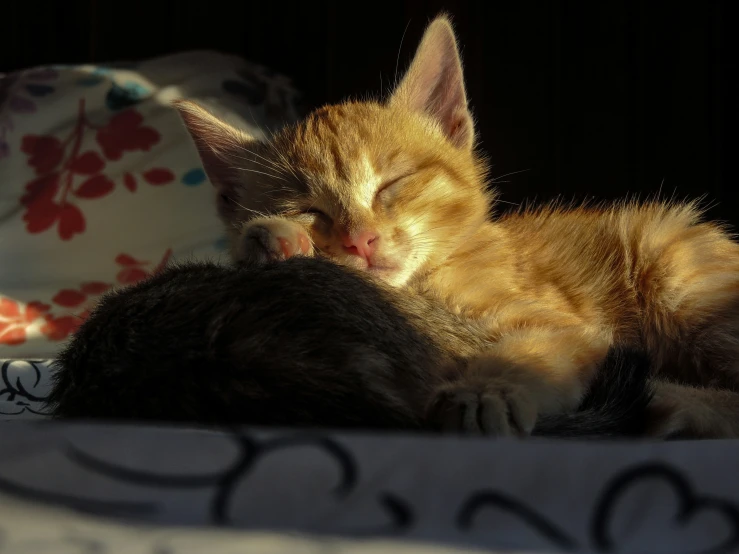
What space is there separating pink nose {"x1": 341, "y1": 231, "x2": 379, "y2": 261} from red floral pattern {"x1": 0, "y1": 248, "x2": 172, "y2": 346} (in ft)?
2.86

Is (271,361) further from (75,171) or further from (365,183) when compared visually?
(75,171)

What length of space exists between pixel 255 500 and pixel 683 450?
15.3 inches

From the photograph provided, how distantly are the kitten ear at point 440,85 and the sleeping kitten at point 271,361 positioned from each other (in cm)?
71

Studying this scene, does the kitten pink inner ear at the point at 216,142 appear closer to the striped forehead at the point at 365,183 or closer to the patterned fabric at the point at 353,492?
the striped forehead at the point at 365,183

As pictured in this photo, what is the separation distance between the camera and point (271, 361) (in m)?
0.70

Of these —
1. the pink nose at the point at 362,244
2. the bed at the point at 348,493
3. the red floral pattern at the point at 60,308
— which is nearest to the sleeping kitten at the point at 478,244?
the pink nose at the point at 362,244

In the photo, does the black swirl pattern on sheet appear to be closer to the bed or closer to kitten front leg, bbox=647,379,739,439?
the bed

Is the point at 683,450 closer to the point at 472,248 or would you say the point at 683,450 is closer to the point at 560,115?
the point at 472,248

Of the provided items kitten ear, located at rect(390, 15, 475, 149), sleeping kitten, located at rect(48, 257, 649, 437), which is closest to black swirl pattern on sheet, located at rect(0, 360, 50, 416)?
sleeping kitten, located at rect(48, 257, 649, 437)

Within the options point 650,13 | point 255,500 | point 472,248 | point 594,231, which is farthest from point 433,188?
point 650,13

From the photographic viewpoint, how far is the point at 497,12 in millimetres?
2461

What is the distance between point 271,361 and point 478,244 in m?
0.75

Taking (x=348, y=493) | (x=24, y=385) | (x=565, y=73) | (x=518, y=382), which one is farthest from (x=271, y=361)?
(x=565, y=73)

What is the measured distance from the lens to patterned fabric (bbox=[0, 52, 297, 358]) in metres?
2.20
